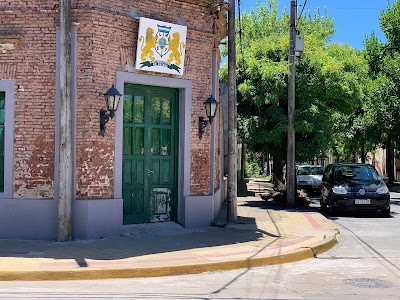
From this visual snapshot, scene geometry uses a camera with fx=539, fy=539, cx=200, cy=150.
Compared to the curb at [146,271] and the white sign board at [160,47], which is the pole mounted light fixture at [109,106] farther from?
the curb at [146,271]

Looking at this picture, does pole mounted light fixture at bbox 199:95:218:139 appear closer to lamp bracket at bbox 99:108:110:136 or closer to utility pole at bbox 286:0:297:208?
lamp bracket at bbox 99:108:110:136

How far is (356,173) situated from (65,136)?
10479 millimetres

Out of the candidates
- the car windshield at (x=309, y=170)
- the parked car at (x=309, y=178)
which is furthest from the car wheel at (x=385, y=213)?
the car windshield at (x=309, y=170)

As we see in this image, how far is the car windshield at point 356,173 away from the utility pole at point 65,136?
9922mm

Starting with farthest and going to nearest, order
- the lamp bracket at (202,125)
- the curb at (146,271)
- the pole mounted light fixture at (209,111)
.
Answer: the lamp bracket at (202,125)
the pole mounted light fixture at (209,111)
the curb at (146,271)

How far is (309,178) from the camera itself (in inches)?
A: 1054

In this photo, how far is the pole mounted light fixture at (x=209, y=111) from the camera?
12562 mm

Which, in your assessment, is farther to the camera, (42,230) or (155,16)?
(155,16)

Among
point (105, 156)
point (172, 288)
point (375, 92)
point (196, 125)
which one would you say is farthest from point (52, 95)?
point (375, 92)

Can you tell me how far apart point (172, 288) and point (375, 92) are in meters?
22.9

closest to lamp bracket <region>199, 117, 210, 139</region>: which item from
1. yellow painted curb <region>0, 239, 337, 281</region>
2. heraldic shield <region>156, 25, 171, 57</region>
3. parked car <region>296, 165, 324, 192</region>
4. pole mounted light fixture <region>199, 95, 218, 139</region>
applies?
pole mounted light fixture <region>199, 95, 218, 139</region>

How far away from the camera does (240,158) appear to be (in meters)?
37.2

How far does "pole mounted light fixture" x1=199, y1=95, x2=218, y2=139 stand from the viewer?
12562 mm

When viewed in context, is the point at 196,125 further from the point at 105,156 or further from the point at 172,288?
the point at 172,288
